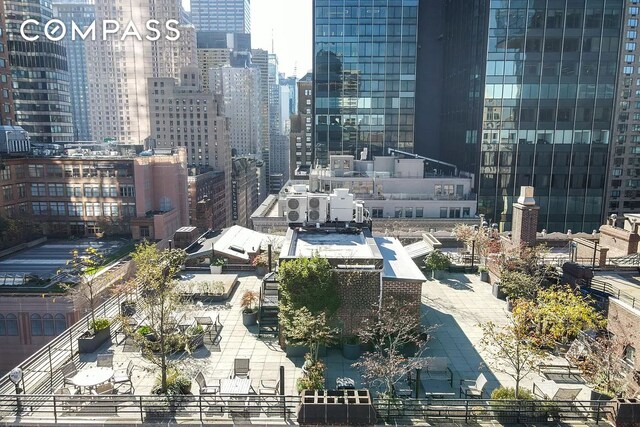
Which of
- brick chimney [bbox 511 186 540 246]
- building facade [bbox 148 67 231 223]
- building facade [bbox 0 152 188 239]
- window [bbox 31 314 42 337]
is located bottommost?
window [bbox 31 314 42 337]

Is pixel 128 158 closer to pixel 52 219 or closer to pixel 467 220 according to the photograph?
pixel 52 219

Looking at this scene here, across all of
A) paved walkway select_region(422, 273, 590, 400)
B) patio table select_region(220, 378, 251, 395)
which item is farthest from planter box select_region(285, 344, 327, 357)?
paved walkway select_region(422, 273, 590, 400)

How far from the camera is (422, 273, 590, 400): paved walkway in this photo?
18.6m

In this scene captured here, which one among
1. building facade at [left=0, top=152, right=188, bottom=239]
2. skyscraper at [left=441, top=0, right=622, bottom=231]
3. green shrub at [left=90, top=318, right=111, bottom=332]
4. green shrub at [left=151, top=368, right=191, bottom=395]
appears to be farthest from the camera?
building facade at [left=0, top=152, right=188, bottom=239]

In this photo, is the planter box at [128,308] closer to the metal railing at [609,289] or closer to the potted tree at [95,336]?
the potted tree at [95,336]

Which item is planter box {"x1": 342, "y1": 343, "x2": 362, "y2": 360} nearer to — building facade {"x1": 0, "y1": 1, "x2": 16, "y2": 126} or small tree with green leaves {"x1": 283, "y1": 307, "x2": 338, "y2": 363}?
small tree with green leaves {"x1": 283, "y1": 307, "x2": 338, "y2": 363}

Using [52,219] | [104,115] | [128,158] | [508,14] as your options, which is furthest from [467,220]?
[104,115]

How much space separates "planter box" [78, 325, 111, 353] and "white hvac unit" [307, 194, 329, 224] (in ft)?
41.6

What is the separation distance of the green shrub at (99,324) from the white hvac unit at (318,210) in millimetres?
12332

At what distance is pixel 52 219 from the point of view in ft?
246

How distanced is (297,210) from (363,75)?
7113 cm

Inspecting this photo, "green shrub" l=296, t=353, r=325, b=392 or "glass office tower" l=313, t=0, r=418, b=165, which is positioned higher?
"glass office tower" l=313, t=0, r=418, b=165

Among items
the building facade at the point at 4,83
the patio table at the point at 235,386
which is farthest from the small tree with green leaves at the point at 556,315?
the building facade at the point at 4,83

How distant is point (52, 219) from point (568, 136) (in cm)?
8205
